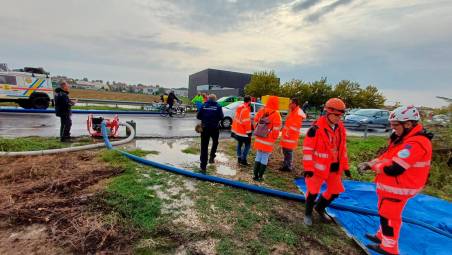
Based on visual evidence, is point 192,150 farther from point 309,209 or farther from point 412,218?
point 412,218

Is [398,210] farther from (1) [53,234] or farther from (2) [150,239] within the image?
(1) [53,234]

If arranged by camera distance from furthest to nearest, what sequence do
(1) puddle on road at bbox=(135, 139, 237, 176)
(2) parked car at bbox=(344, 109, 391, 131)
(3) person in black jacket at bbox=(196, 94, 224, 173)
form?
(2) parked car at bbox=(344, 109, 391, 131), (1) puddle on road at bbox=(135, 139, 237, 176), (3) person in black jacket at bbox=(196, 94, 224, 173)

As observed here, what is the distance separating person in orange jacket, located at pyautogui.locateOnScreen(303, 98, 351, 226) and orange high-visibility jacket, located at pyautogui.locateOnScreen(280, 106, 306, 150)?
7.29 ft

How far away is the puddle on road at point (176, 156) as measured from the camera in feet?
20.4

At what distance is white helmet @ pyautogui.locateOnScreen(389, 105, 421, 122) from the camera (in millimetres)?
2855

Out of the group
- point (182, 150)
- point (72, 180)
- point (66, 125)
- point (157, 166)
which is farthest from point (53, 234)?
point (66, 125)

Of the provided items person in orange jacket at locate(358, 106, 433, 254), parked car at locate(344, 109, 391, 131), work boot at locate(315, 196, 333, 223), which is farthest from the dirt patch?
parked car at locate(344, 109, 391, 131)

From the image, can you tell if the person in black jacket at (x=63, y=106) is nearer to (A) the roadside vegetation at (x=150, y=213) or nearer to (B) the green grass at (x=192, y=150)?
(A) the roadside vegetation at (x=150, y=213)

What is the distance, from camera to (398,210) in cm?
287

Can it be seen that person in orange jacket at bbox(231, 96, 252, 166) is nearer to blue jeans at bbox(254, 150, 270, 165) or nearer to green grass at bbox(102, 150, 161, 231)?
blue jeans at bbox(254, 150, 270, 165)

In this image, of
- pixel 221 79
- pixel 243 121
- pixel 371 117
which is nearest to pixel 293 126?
pixel 243 121

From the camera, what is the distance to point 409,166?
2691mm

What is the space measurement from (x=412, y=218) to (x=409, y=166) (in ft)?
6.66

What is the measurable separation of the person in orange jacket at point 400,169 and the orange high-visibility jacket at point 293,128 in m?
2.84
